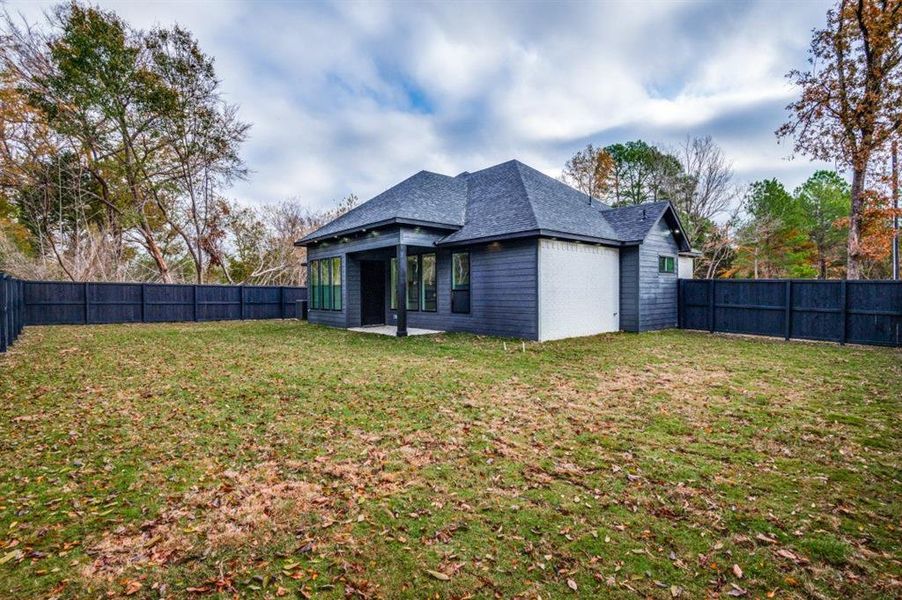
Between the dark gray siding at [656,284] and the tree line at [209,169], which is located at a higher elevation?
the tree line at [209,169]

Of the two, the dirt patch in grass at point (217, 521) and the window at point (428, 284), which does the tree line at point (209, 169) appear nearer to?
the window at point (428, 284)

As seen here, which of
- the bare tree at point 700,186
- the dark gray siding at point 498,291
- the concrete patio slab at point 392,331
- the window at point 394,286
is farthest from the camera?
the bare tree at point 700,186

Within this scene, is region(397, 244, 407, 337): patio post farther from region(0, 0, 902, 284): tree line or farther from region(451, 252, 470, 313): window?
region(0, 0, 902, 284): tree line

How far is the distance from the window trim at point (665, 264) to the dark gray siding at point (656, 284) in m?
0.07

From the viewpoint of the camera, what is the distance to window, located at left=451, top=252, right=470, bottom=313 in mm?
11930

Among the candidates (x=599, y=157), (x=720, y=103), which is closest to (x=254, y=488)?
(x=720, y=103)

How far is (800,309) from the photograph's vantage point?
10.6 meters

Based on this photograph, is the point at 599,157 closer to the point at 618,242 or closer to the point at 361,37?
the point at 618,242

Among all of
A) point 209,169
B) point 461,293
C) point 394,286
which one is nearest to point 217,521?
point 461,293

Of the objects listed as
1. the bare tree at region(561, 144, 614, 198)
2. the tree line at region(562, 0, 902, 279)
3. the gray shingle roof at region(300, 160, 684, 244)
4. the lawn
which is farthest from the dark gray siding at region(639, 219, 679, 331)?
the bare tree at region(561, 144, 614, 198)

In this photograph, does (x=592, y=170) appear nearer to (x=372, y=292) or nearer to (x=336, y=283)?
(x=372, y=292)

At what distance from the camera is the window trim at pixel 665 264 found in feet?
43.0

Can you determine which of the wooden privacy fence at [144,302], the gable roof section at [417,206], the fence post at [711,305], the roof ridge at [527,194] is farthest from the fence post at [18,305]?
the fence post at [711,305]

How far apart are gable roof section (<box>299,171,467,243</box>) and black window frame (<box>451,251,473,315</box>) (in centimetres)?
117
